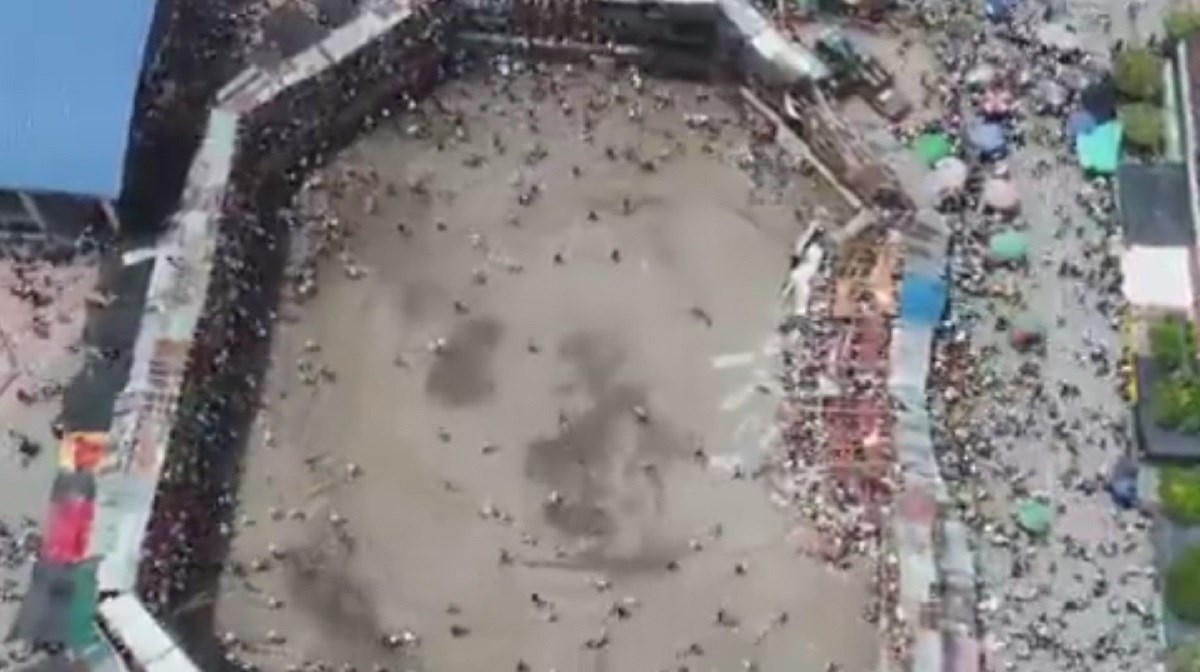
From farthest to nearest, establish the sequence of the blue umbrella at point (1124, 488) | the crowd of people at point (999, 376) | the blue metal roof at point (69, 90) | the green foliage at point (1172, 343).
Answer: the green foliage at point (1172, 343), the blue metal roof at point (69, 90), the blue umbrella at point (1124, 488), the crowd of people at point (999, 376)

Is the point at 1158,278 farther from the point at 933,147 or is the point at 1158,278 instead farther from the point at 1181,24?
the point at 1181,24

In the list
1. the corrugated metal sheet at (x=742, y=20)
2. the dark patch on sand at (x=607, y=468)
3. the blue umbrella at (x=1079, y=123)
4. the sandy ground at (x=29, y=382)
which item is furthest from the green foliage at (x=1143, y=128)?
the sandy ground at (x=29, y=382)

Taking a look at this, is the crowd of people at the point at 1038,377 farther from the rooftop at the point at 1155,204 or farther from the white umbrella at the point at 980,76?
the rooftop at the point at 1155,204

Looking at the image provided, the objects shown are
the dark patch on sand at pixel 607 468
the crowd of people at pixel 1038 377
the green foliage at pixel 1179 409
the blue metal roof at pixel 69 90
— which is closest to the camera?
the crowd of people at pixel 1038 377

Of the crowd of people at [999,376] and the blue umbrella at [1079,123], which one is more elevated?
the blue umbrella at [1079,123]

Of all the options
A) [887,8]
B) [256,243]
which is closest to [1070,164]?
[887,8]

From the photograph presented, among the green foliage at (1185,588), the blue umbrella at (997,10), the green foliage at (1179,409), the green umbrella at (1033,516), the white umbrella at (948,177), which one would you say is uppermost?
the blue umbrella at (997,10)

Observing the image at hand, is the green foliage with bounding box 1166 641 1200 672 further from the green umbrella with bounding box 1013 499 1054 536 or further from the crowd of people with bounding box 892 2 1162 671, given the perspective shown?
the green umbrella with bounding box 1013 499 1054 536

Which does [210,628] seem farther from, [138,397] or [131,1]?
[131,1]
